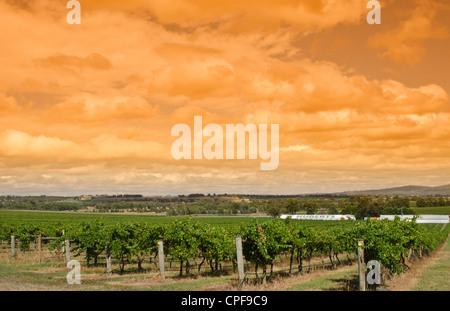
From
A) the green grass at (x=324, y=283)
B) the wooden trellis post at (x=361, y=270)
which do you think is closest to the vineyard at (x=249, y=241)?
the wooden trellis post at (x=361, y=270)

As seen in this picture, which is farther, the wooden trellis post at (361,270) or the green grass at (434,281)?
the green grass at (434,281)

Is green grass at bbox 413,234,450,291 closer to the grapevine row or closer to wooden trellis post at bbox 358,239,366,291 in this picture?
the grapevine row

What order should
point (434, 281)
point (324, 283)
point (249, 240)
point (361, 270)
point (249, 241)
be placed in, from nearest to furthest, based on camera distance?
1. point (361, 270)
2. point (249, 241)
3. point (249, 240)
4. point (324, 283)
5. point (434, 281)

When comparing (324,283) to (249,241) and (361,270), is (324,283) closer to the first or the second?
(361,270)

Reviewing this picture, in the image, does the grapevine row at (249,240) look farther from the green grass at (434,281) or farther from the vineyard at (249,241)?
the green grass at (434,281)

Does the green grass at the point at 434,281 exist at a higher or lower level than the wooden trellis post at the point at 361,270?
lower

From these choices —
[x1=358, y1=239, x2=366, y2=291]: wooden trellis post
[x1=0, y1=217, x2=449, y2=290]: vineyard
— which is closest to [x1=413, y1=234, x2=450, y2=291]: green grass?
[x1=0, y1=217, x2=449, y2=290]: vineyard

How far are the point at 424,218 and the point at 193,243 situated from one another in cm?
13041

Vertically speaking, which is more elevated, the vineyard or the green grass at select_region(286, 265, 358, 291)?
the vineyard

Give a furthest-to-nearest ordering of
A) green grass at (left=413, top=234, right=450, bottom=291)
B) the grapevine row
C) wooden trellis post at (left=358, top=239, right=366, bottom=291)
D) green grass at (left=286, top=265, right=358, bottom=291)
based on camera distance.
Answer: the grapevine row
green grass at (left=286, top=265, right=358, bottom=291)
green grass at (left=413, top=234, right=450, bottom=291)
wooden trellis post at (left=358, top=239, right=366, bottom=291)

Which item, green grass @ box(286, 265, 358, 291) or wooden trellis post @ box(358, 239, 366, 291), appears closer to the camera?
wooden trellis post @ box(358, 239, 366, 291)

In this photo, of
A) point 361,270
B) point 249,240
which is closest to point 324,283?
point 361,270
